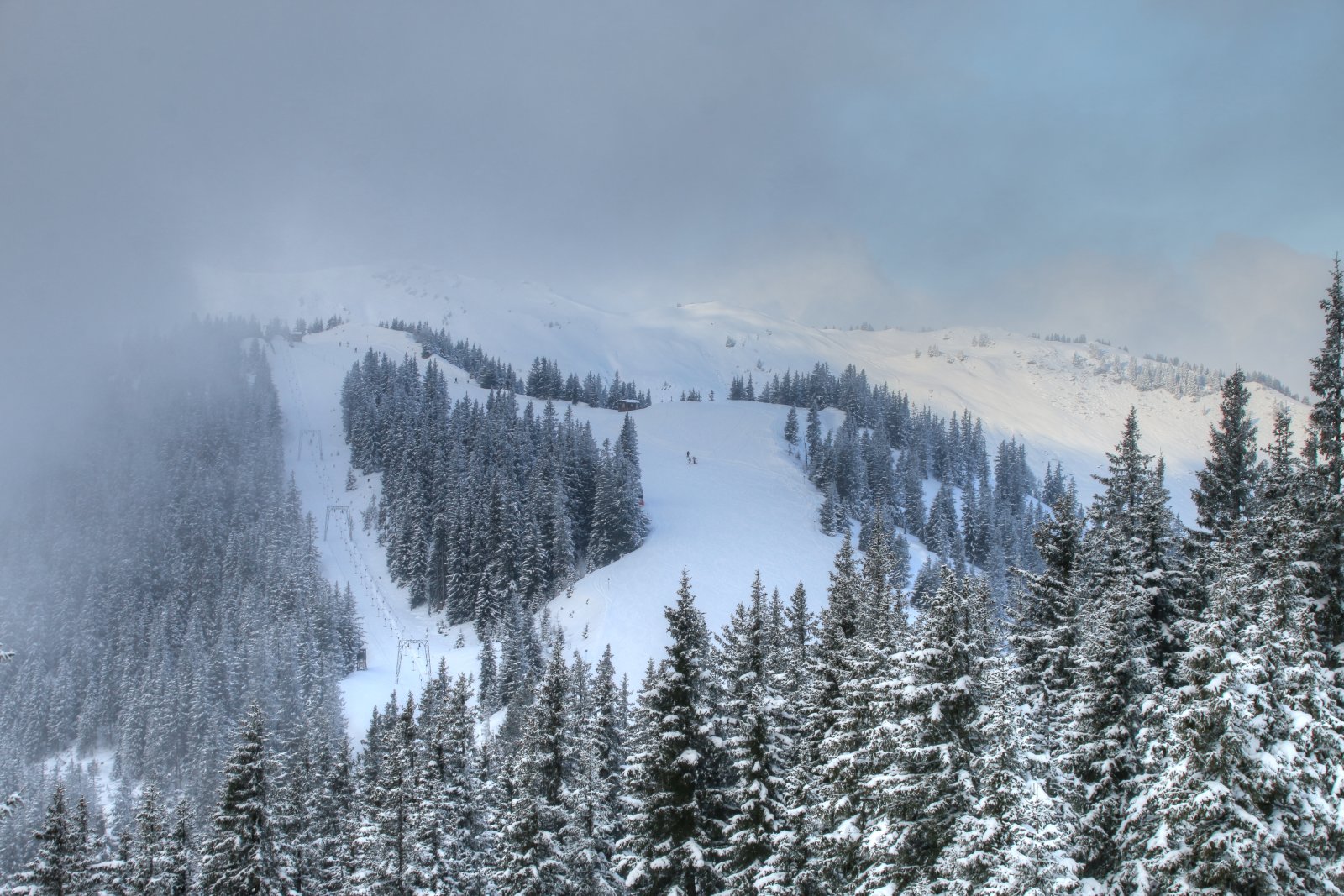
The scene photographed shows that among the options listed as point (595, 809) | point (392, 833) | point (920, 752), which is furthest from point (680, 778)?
point (392, 833)

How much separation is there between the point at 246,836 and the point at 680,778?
17068 mm

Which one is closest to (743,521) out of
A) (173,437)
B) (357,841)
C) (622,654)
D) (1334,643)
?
(622,654)

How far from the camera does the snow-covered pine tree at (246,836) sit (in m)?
26.7

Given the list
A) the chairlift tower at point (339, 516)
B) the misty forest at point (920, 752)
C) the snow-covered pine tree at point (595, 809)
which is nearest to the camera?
the misty forest at point (920, 752)

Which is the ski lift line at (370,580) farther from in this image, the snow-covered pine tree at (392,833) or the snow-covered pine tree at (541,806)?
the snow-covered pine tree at (541,806)

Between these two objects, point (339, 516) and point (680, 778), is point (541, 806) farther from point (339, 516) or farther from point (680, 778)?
point (339, 516)

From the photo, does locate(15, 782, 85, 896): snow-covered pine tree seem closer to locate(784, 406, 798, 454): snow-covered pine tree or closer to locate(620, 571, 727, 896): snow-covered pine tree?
locate(620, 571, 727, 896): snow-covered pine tree

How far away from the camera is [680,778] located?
2081 centimetres

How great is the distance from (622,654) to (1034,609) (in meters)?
55.5

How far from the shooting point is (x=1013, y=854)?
12953 mm

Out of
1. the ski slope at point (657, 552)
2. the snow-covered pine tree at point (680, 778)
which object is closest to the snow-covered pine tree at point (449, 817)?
the snow-covered pine tree at point (680, 778)

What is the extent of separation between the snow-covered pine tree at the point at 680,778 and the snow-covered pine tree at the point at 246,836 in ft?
46.1

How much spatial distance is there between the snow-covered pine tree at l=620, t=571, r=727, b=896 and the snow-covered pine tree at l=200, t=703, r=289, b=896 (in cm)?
1404

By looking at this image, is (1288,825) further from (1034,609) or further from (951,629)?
(1034,609)
